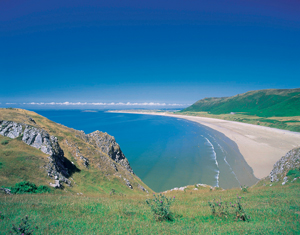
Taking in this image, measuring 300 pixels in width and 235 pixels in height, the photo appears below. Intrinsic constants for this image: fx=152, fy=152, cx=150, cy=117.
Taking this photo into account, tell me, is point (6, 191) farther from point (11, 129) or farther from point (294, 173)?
point (294, 173)

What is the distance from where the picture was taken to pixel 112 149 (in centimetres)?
3331

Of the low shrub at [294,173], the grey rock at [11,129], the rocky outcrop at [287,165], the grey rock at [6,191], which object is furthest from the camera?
the rocky outcrop at [287,165]

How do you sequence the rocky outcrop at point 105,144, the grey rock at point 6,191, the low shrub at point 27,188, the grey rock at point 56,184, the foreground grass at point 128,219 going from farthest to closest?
the rocky outcrop at point 105,144
the grey rock at point 56,184
the low shrub at point 27,188
the grey rock at point 6,191
the foreground grass at point 128,219

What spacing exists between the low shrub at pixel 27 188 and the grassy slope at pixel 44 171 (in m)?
1.01

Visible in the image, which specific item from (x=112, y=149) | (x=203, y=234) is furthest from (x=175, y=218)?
(x=112, y=149)

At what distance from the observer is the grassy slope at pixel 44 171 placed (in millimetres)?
14086

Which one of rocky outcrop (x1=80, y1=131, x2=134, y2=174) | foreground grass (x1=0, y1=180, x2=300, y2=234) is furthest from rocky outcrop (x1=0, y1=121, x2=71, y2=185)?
rocky outcrop (x1=80, y1=131, x2=134, y2=174)

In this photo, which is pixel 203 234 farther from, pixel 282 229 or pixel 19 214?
pixel 19 214

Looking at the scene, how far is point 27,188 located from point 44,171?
3.31 metres

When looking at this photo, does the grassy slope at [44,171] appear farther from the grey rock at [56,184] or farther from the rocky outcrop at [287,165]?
the rocky outcrop at [287,165]

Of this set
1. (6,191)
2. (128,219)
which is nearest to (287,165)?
(128,219)

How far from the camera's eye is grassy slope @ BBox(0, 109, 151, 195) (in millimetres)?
14086

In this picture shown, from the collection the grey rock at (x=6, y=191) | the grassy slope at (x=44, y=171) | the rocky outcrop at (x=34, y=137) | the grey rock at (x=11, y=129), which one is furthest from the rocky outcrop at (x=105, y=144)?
the grey rock at (x=6, y=191)

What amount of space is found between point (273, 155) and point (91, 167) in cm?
5989
